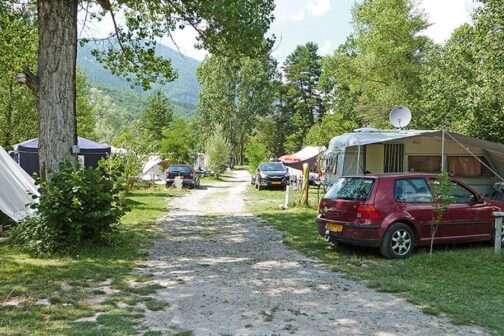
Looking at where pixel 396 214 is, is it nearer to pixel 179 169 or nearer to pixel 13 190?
pixel 13 190

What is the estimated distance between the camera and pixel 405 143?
15.7m

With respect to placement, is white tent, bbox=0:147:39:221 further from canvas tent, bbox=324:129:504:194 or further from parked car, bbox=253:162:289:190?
parked car, bbox=253:162:289:190

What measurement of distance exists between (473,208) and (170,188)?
19649 millimetres

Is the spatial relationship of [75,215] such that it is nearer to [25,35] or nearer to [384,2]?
[25,35]

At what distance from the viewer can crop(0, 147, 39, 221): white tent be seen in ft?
33.7

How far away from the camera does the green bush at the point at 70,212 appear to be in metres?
8.39

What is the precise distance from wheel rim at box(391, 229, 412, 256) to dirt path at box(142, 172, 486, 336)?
1.40 m

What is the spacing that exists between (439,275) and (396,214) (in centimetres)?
136

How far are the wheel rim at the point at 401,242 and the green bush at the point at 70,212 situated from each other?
4804 millimetres

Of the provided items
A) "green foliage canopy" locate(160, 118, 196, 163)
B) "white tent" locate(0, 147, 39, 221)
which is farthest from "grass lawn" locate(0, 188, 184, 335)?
"green foliage canopy" locate(160, 118, 196, 163)

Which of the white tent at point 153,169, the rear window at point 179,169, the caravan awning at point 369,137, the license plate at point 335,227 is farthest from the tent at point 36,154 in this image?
the license plate at point 335,227

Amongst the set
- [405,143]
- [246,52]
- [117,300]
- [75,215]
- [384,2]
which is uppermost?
[384,2]

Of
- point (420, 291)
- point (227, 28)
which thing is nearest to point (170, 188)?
point (227, 28)

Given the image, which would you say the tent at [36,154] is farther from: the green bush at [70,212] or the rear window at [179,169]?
the green bush at [70,212]
